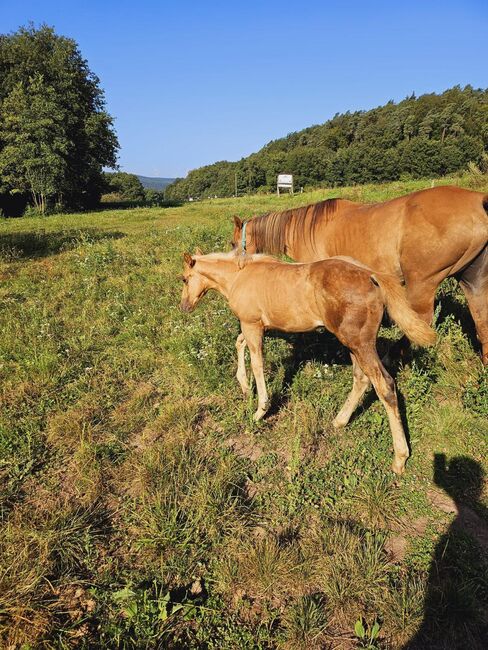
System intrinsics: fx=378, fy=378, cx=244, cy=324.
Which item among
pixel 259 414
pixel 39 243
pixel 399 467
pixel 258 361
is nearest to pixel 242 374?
pixel 258 361

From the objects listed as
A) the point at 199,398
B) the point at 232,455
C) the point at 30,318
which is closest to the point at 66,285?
the point at 30,318

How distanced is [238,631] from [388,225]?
4.53 meters

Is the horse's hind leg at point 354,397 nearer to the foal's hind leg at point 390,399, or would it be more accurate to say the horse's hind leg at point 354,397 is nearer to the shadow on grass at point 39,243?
the foal's hind leg at point 390,399

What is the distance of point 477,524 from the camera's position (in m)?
2.91

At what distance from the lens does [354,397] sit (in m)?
3.92

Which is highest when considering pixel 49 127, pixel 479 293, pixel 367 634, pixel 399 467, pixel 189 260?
pixel 49 127

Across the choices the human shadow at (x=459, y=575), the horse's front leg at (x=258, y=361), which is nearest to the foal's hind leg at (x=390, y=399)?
the human shadow at (x=459, y=575)

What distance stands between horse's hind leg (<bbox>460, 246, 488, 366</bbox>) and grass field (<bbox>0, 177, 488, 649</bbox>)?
0.99 ft

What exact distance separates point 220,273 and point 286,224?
6.43 feet

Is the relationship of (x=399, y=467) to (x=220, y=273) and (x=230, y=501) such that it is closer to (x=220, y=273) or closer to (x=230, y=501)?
(x=230, y=501)

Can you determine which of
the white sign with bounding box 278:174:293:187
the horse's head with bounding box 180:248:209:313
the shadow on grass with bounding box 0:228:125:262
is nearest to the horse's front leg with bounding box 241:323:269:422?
the horse's head with bounding box 180:248:209:313

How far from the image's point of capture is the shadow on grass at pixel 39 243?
1127cm

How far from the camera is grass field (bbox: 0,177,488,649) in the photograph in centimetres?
227

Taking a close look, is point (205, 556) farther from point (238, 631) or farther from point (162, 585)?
point (238, 631)
